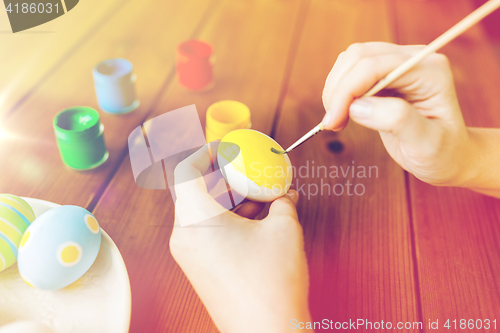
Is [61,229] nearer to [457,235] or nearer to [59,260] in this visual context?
[59,260]

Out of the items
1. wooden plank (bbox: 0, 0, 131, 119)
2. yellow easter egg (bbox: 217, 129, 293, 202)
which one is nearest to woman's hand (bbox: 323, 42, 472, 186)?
yellow easter egg (bbox: 217, 129, 293, 202)

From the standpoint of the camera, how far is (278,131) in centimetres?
79

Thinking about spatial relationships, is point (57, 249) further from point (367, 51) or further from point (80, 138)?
point (367, 51)

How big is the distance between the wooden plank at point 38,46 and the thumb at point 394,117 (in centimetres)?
74

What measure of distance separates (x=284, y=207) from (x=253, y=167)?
0.30ft

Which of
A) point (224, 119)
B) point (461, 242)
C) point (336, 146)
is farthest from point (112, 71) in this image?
point (461, 242)

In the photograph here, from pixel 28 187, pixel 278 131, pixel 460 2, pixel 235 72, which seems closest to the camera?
pixel 28 187

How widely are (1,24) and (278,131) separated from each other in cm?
83

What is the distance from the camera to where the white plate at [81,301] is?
43cm

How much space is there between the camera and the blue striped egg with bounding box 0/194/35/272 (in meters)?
0.47

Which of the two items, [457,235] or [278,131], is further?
[278,131]

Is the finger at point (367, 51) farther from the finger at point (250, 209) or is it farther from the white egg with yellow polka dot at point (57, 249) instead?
the white egg with yellow polka dot at point (57, 249)

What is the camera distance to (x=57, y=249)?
1.54 ft

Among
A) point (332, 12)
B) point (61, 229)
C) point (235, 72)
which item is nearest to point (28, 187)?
point (61, 229)
